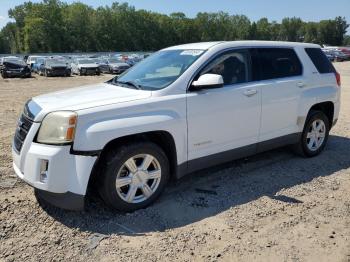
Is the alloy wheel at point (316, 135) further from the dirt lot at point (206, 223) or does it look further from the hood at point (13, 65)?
the hood at point (13, 65)

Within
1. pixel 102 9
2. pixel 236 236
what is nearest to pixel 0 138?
pixel 236 236

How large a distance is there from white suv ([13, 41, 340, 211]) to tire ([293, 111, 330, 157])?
4 centimetres

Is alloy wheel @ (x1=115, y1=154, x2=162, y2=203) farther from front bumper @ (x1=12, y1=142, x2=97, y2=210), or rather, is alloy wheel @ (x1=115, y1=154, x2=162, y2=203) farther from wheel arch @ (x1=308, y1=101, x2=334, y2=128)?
wheel arch @ (x1=308, y1=101, x2=334, y2=128)

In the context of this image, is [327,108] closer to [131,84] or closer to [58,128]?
[131,84]

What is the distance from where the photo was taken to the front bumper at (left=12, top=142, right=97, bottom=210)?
12.1 ft

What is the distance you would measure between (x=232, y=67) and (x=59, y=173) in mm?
2473

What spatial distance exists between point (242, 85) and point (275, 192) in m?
1.36

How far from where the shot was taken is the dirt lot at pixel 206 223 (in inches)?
137

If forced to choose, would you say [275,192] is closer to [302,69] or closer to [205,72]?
[205,72]

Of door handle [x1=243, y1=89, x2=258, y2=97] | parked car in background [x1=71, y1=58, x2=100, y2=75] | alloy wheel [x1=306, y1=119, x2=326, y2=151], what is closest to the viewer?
door handle [x1=243, y1=89, x2=258, y2=97]

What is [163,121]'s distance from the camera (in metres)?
4.14

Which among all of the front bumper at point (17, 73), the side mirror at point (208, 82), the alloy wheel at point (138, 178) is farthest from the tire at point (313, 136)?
the front bumper at point (17, 73)

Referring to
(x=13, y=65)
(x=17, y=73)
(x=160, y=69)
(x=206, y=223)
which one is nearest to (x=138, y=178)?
(x=206, y=223)

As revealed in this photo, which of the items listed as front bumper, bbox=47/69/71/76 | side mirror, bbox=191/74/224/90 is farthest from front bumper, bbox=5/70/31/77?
side mirror, bbox=191/74/224/90
